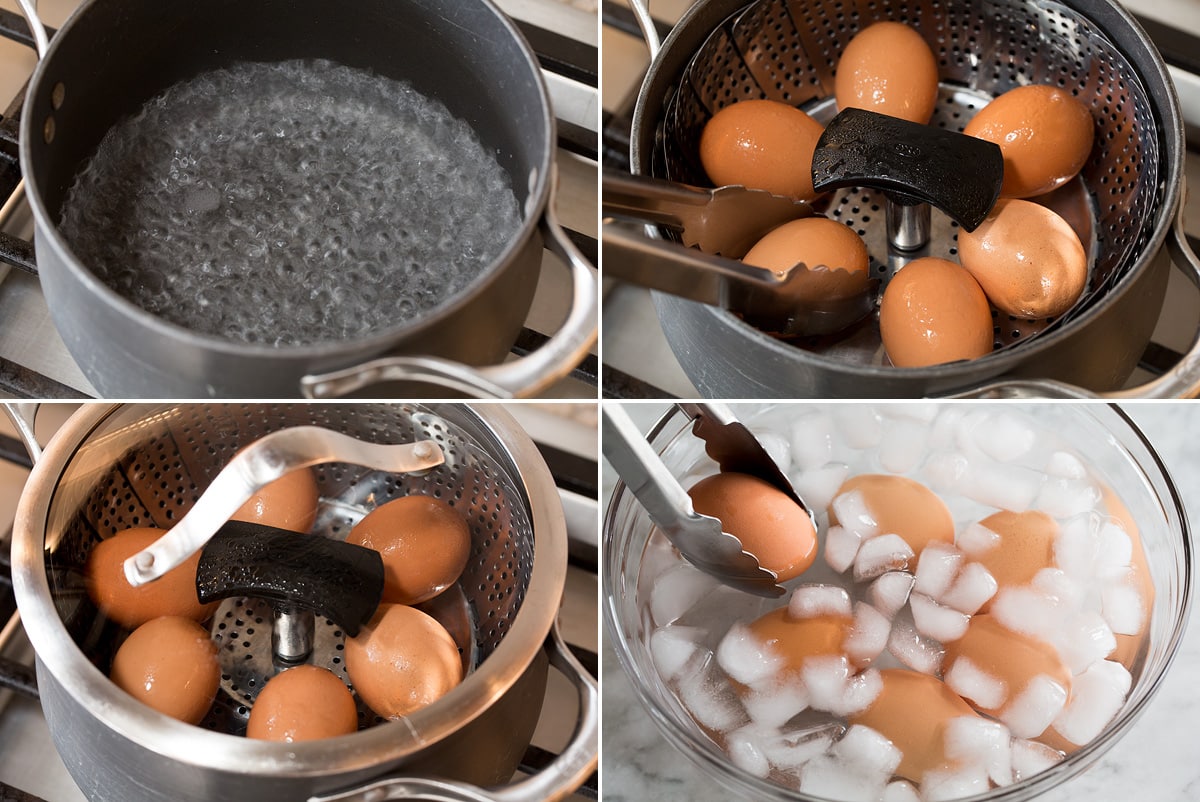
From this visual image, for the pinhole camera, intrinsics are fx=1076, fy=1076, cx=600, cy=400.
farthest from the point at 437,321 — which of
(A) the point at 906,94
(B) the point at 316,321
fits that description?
(A) the point at 906,94

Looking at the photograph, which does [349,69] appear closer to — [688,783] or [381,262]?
[381,262]

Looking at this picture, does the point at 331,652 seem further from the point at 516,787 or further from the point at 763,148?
the point at 763,148

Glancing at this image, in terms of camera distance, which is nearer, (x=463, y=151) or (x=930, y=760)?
(x=930, y=760)

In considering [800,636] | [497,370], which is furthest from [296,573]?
[800,636]

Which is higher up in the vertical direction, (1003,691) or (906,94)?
(906,94)

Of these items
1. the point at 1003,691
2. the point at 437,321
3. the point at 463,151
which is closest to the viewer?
the point at 437,321

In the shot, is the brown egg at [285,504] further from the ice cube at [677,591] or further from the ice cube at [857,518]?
the ice cube at [857,518]

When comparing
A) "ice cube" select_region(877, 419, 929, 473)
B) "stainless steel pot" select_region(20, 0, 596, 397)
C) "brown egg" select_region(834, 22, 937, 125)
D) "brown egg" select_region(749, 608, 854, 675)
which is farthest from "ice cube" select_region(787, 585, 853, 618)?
"brown egg" select_region(834, 22, 937, 125)
